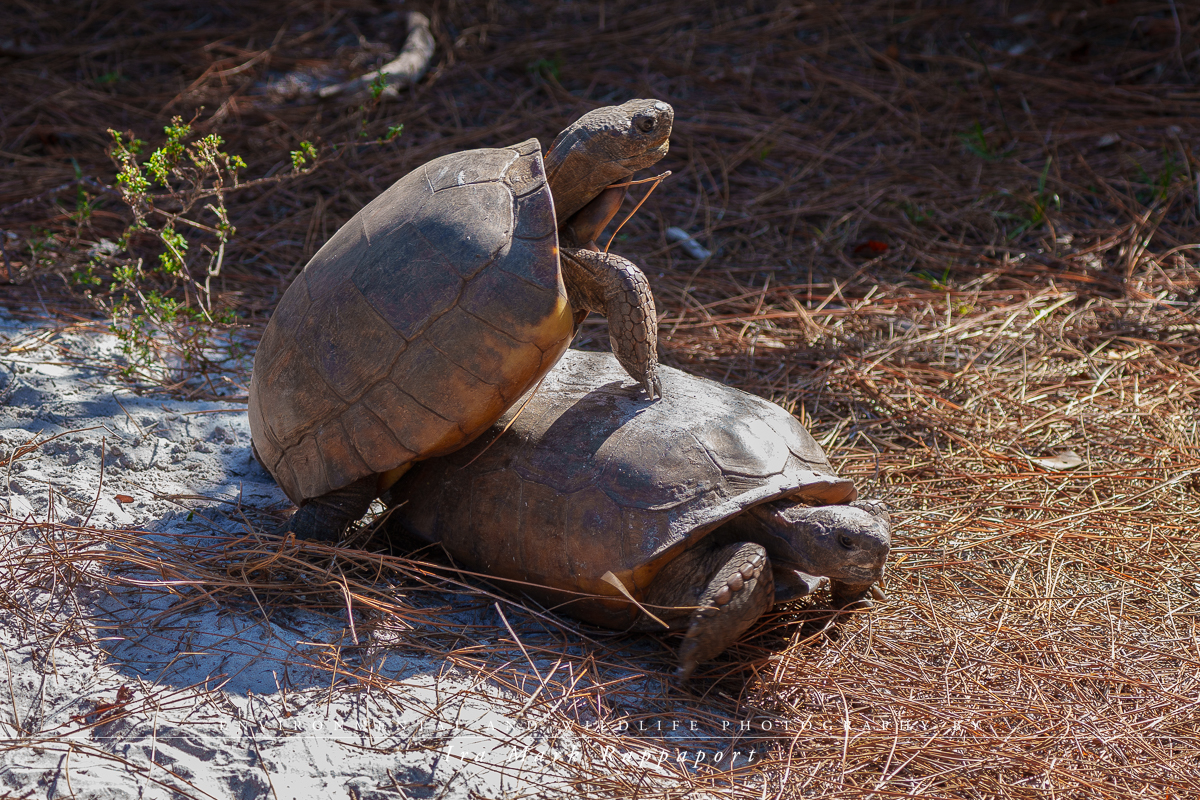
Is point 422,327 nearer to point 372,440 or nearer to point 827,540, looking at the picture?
point 372,440

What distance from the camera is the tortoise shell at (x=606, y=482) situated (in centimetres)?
261

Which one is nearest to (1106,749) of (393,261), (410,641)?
(410,641)

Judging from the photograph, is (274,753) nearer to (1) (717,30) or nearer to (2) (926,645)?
(2) (926,645)

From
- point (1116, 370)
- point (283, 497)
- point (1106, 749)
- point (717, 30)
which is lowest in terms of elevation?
point (1116, 370)

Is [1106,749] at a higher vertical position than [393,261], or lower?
lower

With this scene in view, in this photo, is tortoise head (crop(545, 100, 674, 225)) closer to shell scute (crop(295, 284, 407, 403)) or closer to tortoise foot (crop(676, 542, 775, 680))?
shell scute (crop(295, 284, 407, 403))

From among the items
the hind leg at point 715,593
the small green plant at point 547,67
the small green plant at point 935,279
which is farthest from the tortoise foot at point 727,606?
the small green plant at point 547,67

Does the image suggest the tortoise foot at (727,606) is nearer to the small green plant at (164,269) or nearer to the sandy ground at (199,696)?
the sandy ground at (199,696)

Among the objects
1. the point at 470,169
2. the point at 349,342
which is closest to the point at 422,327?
the point at 349,342

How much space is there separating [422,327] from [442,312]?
0.25 feet

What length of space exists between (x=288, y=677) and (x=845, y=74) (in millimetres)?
6220

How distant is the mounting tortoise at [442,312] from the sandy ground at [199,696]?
45 centimetres

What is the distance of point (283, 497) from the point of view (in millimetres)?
3320

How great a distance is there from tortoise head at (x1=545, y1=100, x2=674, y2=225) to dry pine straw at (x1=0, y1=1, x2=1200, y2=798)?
1.32 m
